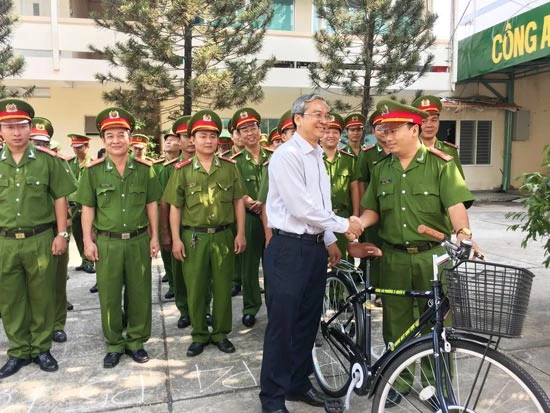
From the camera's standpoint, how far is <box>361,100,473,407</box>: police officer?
2582 millimetres

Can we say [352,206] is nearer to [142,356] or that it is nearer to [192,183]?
[192,183]

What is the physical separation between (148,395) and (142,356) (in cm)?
55

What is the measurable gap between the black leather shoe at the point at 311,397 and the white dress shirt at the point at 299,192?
1031 millimetres

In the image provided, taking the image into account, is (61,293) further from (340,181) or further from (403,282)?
(403,282)

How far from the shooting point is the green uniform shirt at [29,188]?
130 inches

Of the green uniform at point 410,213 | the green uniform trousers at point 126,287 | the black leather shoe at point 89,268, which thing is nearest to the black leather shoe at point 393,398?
the green uniform at point 410,213

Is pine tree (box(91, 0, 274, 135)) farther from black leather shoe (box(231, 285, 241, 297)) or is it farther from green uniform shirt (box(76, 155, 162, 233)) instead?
green uniform shirt (box(76, 155, 162, 233))

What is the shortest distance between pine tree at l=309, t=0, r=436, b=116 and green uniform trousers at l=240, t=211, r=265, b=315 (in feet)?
20.8

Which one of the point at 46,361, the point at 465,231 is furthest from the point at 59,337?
the point at 465,231

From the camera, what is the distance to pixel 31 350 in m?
3.49

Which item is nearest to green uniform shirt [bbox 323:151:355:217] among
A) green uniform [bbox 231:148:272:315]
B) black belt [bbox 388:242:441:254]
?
green uniform [bbox 231:148:272:315]

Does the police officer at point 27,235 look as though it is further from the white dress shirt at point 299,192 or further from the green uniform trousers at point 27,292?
the white dress shirt at point 299,192

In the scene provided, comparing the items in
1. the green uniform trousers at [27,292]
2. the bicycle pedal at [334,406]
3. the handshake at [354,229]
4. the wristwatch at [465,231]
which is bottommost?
the bicycle pedal at [334,406]

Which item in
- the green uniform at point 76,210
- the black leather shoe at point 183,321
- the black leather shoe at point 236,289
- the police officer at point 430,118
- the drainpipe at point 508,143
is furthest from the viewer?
the drainpipe at point 508,143
